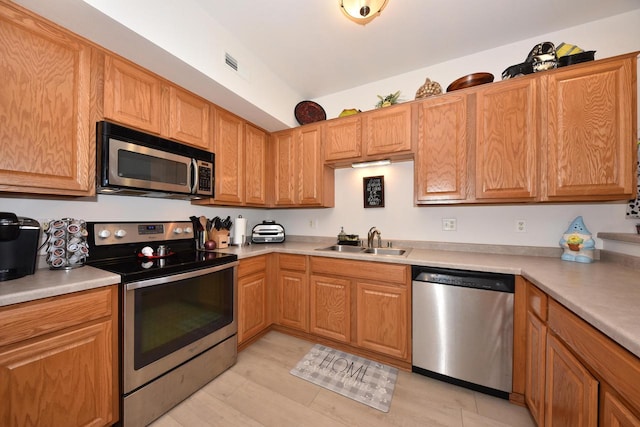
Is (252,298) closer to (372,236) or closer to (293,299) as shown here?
(293,299)

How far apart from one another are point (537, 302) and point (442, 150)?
123cm

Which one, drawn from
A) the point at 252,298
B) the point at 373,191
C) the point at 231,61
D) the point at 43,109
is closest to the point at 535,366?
the point at 373,191

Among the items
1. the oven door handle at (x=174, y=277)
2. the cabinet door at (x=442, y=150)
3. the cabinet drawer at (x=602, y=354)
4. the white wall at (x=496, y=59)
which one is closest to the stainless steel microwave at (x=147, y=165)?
the oven door handle at (x=174, y=277)

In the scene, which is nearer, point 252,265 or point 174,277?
point 174,277

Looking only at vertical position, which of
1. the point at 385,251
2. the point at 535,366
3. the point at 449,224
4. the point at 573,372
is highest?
the point at 449,224

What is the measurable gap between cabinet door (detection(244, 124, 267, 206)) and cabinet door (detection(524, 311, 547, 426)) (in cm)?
243

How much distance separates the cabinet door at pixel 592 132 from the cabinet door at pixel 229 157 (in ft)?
8.31

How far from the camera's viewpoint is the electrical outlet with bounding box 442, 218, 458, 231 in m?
2.15

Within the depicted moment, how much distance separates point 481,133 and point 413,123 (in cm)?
53

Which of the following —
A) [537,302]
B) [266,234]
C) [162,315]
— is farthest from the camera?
[266,234]

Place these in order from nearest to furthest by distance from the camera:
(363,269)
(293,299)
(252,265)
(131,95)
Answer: (131,95) → (363,269) → (252,265) → (293,299)

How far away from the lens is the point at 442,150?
1926 mm

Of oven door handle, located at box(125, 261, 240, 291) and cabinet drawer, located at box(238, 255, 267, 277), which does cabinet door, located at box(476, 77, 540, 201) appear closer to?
cabinet drawer, located at box(238, 255, 267, 277)

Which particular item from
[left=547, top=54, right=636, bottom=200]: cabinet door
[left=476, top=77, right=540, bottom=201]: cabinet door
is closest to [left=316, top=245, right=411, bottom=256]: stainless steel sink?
[left=476, top=77, right=540, bottom=201]: cabinet door
